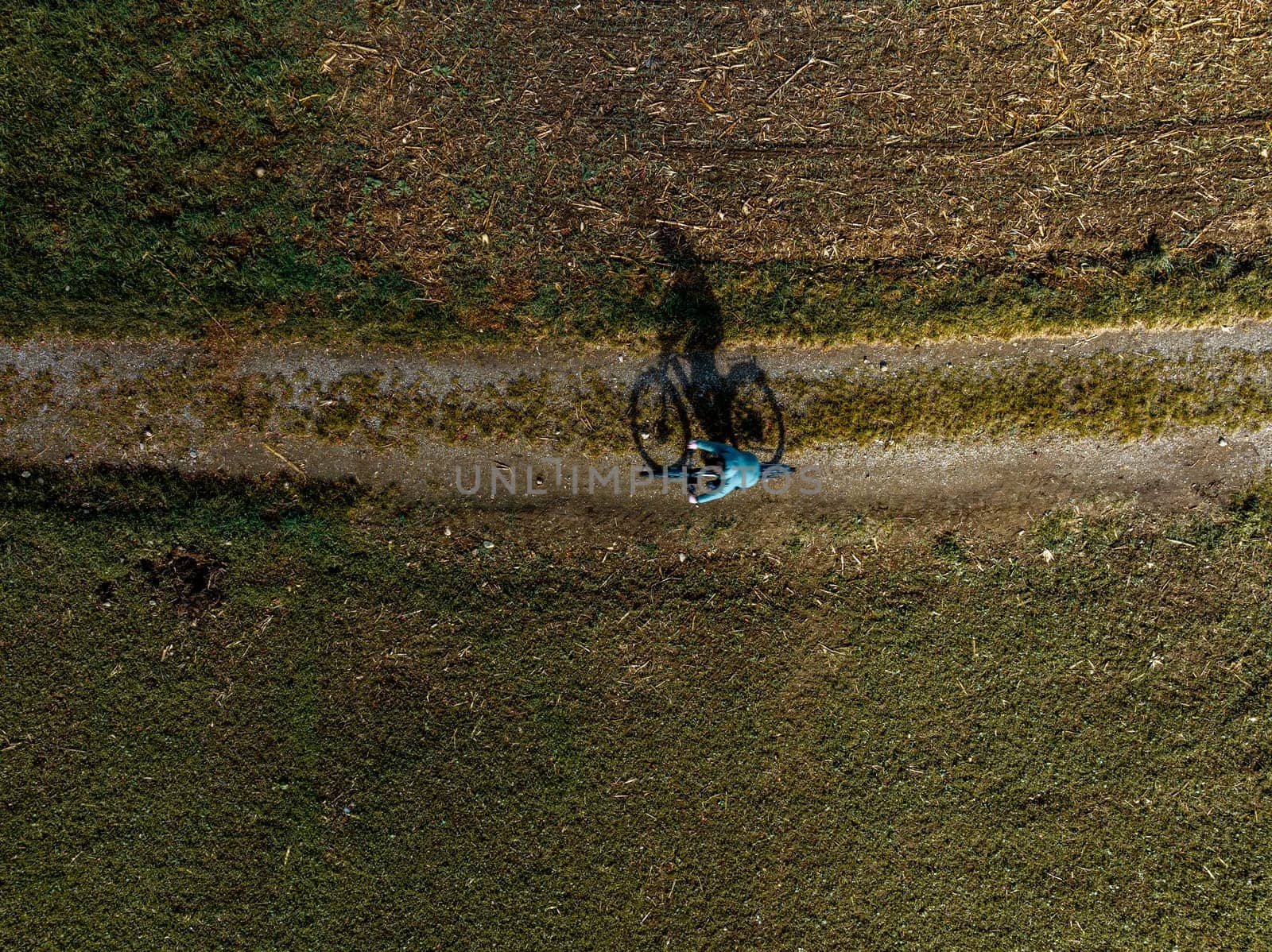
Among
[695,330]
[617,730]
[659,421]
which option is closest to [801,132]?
[695,330]

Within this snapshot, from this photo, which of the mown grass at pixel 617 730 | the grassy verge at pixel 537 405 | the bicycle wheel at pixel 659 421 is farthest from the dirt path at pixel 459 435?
the mown grass at pixel 617 730

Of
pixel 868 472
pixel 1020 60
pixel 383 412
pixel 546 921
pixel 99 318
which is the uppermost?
pixel 1020 60

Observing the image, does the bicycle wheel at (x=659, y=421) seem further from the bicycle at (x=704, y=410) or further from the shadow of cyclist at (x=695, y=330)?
the shadow of cyclist at (x=695, y=330)

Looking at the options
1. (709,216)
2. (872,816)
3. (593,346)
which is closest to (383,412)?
(593,346)

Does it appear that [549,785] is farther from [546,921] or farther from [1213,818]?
[1213,818]

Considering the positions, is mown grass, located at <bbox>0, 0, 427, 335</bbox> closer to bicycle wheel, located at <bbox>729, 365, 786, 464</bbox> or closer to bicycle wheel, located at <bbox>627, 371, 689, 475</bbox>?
bicycle wheel, located at <bbox>627, 371, 689, 475</bbox>

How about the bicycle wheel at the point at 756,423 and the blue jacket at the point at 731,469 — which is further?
the bicycle wheel at the point at 756,423

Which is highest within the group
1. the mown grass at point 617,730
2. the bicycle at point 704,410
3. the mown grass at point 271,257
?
the mown grass at point 271,257
